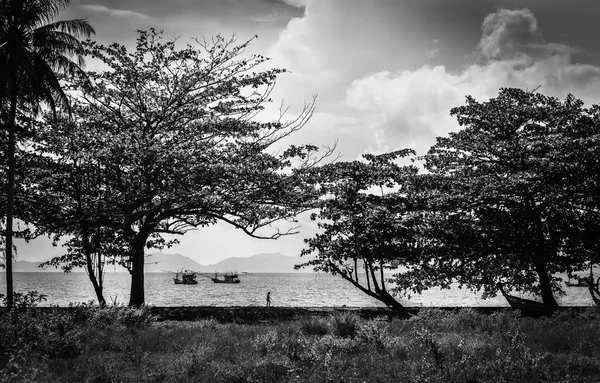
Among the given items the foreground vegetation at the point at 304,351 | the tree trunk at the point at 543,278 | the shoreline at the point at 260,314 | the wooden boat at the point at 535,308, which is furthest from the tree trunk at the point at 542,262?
Answer: the foreground vegetation at the point at 304,351

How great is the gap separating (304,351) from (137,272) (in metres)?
14.1

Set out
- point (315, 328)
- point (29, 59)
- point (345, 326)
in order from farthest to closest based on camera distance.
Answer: point (29, 59), point (315, 328), point (345, 326)

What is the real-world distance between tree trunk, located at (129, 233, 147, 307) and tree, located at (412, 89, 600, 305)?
12.9 metres

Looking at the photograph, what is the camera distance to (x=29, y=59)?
1788 cm

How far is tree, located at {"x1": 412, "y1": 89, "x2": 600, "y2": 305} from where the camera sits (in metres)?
20.2

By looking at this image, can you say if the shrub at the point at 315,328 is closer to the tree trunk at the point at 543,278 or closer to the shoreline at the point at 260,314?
the shoreline at the point at 260,314

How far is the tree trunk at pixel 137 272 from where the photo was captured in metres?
21.0

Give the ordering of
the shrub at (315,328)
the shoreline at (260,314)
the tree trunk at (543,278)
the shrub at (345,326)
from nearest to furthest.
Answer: the shrub at (345,326), the shrub at (315,328), the shoreline at (260,314), the tree trunk at (543,278)

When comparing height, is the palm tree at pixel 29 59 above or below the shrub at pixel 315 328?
above

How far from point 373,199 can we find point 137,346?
39.8 feet

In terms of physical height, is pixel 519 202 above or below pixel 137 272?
above

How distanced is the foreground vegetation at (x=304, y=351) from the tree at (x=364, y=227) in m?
4.53

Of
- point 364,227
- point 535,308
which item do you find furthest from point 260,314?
point 535,308

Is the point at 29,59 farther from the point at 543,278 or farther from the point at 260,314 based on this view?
the point at 543,278
